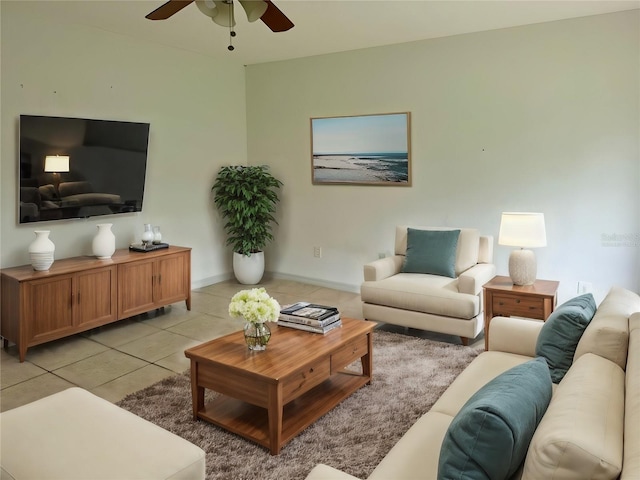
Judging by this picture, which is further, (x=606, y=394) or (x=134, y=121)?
(x=134, y=121)

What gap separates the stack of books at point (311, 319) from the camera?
3115 mm

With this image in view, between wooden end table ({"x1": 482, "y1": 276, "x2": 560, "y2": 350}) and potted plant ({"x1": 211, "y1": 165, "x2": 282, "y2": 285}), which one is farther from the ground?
potted plant ({"x1": 211, "y1": 165, "x2": 282, "y2": 285})

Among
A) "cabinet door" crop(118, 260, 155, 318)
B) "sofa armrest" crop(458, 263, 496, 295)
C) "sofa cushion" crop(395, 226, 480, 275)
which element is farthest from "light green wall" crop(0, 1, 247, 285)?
"sofa armrest" crop(458, 263, 496, 295)

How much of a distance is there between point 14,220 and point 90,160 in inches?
32.4

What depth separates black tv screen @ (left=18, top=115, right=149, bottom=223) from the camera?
4.20m

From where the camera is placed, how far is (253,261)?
20.1 ft

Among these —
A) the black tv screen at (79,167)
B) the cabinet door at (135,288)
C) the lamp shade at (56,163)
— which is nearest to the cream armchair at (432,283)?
the cabinet door at (135,288)

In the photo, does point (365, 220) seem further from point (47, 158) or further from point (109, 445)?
point (109, 445)

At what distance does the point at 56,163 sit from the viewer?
14.2 feet

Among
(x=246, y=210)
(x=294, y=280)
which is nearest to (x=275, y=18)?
(x=246, y=210)

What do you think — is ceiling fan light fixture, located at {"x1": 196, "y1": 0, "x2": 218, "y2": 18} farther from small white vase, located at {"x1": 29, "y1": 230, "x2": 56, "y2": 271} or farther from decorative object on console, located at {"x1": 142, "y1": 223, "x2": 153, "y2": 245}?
decorative object on console, located at {"x1": 142, "y1": 223, "x2": 153, "y2": 245}

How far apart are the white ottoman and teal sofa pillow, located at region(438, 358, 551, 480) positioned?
37.0 inches

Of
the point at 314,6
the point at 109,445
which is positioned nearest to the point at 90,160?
the point at 314,6

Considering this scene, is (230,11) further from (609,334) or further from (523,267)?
(523,267)
